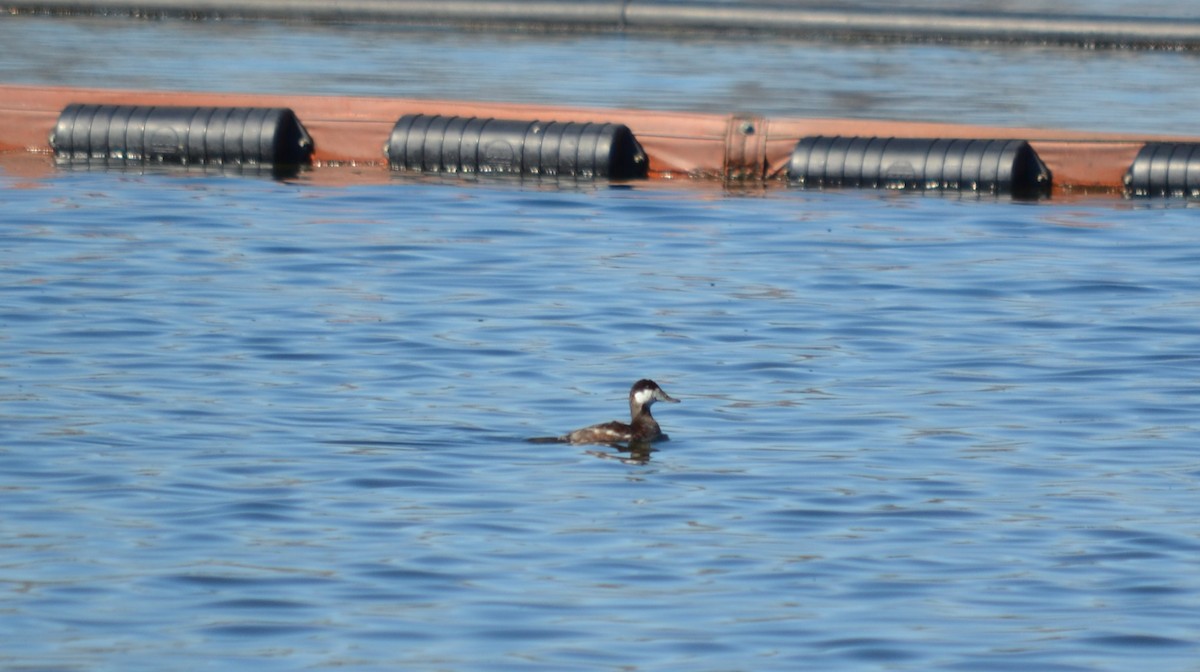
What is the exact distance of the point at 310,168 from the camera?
21125mm

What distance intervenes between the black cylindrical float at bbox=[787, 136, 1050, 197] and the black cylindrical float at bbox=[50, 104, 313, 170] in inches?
204

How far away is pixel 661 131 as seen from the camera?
67.1 ft

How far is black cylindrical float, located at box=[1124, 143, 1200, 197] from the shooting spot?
742 inches

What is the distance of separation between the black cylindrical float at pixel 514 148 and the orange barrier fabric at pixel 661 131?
0.28 m

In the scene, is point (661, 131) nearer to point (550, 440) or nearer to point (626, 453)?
point (550, 440)

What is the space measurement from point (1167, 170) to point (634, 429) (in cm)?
996

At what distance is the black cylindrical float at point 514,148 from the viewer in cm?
2023

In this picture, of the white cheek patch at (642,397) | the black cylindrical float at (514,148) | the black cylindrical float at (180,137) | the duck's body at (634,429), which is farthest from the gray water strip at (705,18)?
the white cheek patch at (642,397)

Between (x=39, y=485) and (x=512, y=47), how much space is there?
20.5m

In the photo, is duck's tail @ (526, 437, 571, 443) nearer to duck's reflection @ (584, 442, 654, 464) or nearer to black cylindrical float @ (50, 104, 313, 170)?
duck's reflection @ (584, 442, 654, 464)

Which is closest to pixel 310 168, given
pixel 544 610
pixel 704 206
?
pixel 704 206

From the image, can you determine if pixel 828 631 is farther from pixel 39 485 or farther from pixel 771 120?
pixel 771 120

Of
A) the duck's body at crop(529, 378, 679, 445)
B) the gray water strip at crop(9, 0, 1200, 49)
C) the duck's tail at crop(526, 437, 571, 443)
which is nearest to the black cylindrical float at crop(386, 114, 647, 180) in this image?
the duck's body at crop(529, 378, 679, 445)

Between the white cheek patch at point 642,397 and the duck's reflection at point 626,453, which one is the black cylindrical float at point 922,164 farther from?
the duck's reflection at point 626,453
